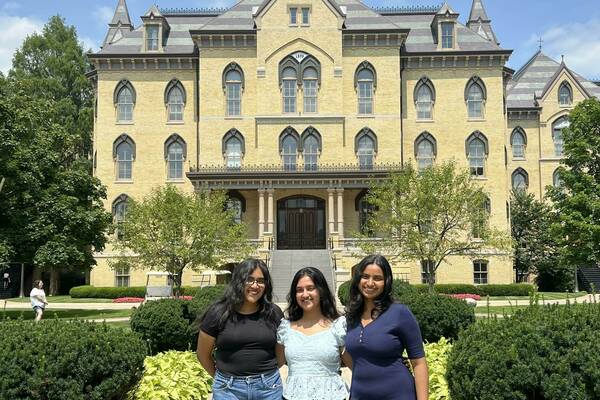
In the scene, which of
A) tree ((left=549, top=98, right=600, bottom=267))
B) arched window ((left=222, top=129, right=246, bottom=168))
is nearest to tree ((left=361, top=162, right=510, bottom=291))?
tree ((left=549, top=98, right=600, bottom=267))

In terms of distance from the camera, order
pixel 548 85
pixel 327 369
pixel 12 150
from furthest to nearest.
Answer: pixel 548 85
pixel 12 150
pixel 327 369

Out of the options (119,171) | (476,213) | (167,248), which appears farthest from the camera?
(119,171)

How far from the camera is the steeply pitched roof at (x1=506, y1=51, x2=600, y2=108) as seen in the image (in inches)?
1954

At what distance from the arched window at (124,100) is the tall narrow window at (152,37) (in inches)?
111

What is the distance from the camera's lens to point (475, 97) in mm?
40625

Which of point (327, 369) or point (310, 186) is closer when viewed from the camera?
point (327, 369)

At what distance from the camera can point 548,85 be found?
49219mm

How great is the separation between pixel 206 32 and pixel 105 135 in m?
9.16

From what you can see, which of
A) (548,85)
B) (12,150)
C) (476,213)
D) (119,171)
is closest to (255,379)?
(12,150)

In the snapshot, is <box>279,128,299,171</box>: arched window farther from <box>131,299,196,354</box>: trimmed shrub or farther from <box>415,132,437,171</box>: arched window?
<box>131,299,196,354</box>: trimmed shrub

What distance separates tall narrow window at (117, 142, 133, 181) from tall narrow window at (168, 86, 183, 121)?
3.33m

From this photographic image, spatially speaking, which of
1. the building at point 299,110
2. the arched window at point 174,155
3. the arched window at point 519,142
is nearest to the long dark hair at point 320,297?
the building at point 299,110

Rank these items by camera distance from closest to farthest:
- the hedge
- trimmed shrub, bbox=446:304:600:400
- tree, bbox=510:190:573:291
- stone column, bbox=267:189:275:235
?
trimmed shrub, bbox=446:304:600:400 < the hedge < stone column, bbox=267:189:275:235 < tree, bbox=510:190:573:291

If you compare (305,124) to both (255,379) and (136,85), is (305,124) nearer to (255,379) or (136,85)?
(136,85)
